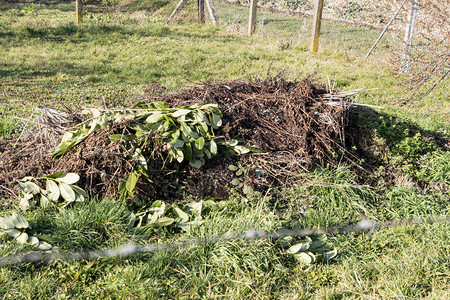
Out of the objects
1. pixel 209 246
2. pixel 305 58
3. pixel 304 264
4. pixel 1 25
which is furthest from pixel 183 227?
pixel 1 25

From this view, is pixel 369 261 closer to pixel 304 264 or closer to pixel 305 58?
pixel 304 264

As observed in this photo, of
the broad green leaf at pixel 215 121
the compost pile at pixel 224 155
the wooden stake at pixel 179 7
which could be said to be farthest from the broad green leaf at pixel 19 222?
the wooden stake at pixel 179 7

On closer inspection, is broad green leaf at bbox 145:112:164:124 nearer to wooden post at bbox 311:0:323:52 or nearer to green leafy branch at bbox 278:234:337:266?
green leafy branch at bbox 278:234:337:266

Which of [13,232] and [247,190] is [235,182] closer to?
[247,190]

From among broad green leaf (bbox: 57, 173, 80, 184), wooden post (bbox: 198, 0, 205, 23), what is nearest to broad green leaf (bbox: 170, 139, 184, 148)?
broad green leaf (bbox: 57, 173, 80, 184)

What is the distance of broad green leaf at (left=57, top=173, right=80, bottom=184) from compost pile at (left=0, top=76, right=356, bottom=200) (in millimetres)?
115

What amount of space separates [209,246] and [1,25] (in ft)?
35.3

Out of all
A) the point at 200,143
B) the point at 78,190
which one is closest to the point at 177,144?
the point at 200,143

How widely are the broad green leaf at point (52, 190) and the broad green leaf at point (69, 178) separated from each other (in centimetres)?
7

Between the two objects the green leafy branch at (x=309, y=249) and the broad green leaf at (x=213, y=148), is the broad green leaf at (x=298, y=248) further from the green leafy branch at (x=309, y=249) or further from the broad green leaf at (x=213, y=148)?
the broad green leaf at (x=213, y=148)

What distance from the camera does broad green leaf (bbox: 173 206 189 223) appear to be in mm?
3303

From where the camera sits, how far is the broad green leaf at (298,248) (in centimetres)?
299

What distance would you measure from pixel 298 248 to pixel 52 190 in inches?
86.5

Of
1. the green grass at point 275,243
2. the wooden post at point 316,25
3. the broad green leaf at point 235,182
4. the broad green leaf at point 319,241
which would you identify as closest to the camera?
the green grass at point 275,243
